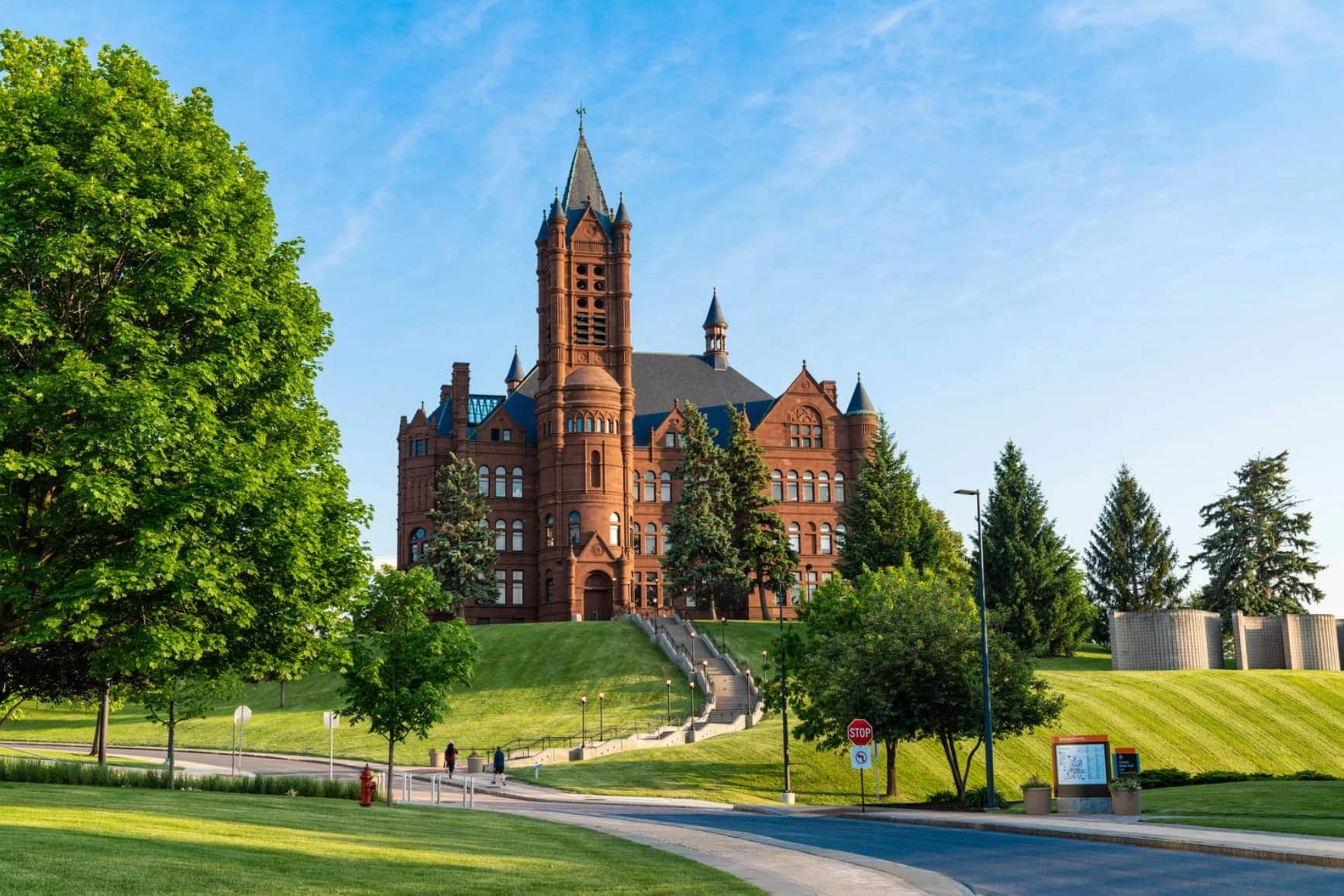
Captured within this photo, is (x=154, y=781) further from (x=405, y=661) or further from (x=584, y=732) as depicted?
(x=584, y=732)

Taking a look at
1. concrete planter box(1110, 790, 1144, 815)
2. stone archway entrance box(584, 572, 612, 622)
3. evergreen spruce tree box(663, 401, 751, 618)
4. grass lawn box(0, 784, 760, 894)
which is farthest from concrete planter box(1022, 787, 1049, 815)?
stone archway entrance box(584, 572, 612, 622)

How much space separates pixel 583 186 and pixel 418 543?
1248 inches

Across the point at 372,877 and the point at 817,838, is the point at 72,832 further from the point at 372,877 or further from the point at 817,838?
the point at 817,838

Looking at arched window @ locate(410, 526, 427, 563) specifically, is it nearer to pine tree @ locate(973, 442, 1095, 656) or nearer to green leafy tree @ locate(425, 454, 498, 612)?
green leafy tree @ locate(425, 454, 498, 612)

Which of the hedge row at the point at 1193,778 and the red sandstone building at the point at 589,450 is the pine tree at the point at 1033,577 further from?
the hedge row at the point at 1193,778

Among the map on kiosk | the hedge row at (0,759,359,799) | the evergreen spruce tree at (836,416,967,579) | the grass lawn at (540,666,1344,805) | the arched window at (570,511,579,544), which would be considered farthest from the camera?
the arched window at (570,511,579,544)

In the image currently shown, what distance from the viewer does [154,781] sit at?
100ft

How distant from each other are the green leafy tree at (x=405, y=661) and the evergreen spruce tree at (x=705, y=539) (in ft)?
170

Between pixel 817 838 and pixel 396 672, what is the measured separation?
15113mm

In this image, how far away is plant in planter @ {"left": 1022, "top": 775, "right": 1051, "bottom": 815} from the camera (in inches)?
1334

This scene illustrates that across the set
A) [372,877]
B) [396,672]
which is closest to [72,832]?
[372,877]

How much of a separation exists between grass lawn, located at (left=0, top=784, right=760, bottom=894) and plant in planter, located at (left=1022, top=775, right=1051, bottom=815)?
13.8 m

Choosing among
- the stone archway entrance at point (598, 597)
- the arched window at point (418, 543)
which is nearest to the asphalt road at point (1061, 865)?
the stone archway entrance at point (598, 597)

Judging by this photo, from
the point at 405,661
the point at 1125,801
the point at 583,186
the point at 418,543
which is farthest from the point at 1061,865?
the point at 583,186
